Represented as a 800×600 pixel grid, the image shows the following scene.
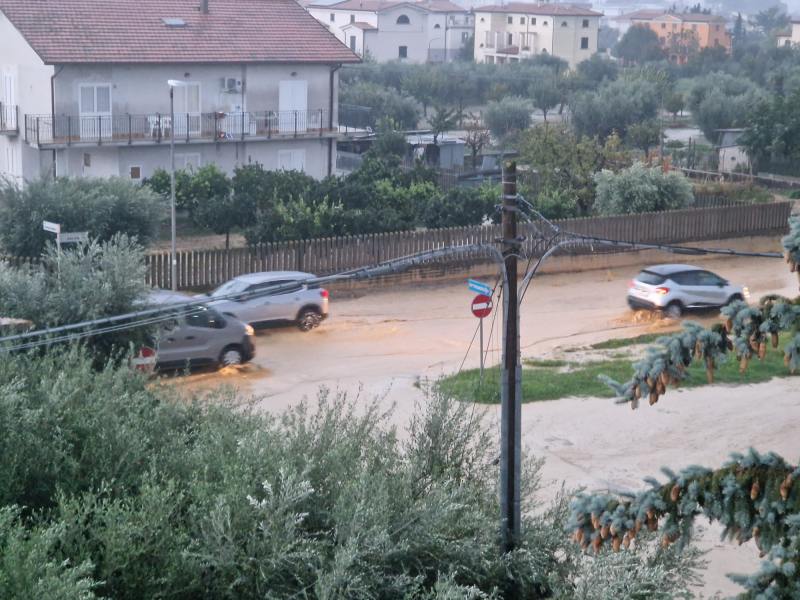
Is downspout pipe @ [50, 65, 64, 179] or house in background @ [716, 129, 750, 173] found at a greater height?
downspout pipe @ [50, 65, 64, 179]

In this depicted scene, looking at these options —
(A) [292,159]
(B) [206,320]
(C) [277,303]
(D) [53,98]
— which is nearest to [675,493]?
(B) [206,320]

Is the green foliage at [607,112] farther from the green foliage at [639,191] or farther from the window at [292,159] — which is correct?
the green foliage at [639,191]

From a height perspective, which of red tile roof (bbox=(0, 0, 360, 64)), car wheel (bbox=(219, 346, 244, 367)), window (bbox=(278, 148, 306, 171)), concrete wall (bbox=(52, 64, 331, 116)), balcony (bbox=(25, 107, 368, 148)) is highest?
red tile roof (bbox=(0, 0, 360, 64))

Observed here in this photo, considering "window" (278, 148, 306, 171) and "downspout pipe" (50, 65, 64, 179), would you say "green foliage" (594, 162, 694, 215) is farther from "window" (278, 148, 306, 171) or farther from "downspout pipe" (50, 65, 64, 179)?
"downspout pipe" (50, 65, 64, 179)

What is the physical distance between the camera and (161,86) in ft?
112

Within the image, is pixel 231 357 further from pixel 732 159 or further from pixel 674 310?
pixel 732 159

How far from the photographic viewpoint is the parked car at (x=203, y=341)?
18.0 metres

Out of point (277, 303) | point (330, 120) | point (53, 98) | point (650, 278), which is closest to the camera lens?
point (277, 303)

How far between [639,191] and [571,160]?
4.11m

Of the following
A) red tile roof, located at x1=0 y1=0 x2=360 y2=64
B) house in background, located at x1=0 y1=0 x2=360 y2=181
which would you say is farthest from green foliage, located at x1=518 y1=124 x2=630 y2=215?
red tile roof, located at x1=0 y1=0 x2=360 y2=64

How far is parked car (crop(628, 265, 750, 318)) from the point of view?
76.2ft

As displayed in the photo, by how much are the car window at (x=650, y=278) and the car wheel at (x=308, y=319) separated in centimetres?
753

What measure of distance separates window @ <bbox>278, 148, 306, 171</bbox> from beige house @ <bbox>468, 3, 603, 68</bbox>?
6232 cm

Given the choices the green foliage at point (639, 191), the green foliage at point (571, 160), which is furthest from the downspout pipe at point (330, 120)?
the green foliage at point (639, 191)
